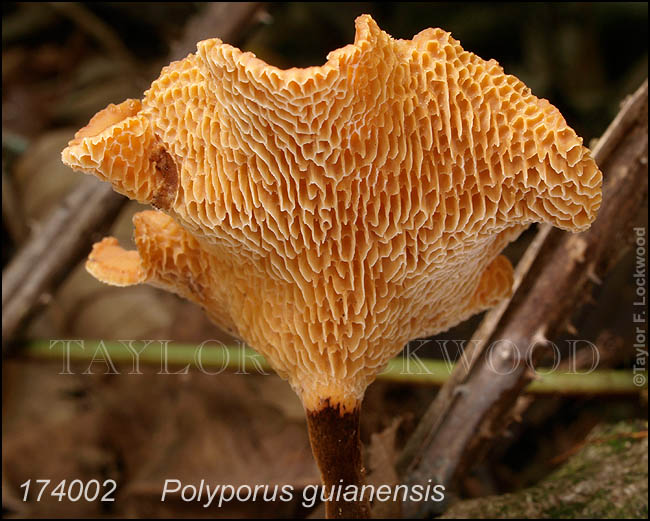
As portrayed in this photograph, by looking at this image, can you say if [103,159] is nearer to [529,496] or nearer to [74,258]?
[74,258]

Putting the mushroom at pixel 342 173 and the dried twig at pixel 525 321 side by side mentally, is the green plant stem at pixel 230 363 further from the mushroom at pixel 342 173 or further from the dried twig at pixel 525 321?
the mushroom at pixel 342 173

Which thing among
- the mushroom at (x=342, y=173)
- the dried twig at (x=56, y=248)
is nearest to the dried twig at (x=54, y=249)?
the dried twig at (x=56, y=248)

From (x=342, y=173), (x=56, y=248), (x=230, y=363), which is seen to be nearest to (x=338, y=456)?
(x=342, y=173)

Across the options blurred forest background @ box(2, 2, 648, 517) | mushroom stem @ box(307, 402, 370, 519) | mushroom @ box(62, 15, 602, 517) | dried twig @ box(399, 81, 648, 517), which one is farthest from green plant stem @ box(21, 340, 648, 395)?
mushroom @ box(62, 15, 602, 517)

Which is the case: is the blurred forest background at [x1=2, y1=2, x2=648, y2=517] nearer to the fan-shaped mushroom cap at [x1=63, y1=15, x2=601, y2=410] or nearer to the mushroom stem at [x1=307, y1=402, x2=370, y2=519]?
the mushroom stem at [x1=307, y1=402, x2=370, y2=519]

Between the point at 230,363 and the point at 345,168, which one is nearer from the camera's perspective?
the point at 345,168

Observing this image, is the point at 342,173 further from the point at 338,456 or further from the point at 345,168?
the point at 338,456
